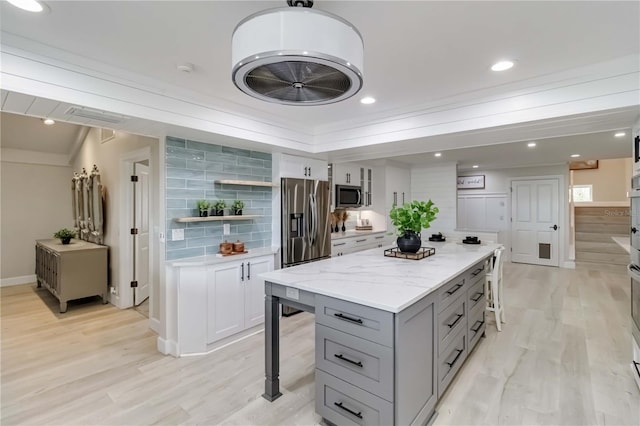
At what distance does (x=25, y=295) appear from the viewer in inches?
199

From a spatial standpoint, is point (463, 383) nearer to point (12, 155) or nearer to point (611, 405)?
point (611, 405)

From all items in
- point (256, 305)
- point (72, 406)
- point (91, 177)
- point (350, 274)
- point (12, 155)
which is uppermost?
point (12, 155)

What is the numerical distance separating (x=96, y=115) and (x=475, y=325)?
3.72 m

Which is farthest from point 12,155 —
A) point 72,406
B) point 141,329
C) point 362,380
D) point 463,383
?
point 463,383

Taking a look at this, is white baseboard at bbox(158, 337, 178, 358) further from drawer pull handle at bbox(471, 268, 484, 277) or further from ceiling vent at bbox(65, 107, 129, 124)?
drawer pull handle at bbox(471, 268, 484, 277)

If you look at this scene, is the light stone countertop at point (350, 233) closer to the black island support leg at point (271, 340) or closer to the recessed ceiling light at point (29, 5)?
the black island support leg at point (271, 340)

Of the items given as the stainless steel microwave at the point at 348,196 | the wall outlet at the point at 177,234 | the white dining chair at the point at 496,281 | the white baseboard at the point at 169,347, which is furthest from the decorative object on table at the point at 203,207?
the white dining chair at the point at 496,281

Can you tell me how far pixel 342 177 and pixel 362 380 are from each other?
422cm

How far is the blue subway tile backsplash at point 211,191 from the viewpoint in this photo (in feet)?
10.3

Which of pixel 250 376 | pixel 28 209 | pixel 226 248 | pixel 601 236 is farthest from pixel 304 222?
pixel 601 236

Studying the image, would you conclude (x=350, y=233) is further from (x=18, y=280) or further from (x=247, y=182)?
(x=18, y=280)

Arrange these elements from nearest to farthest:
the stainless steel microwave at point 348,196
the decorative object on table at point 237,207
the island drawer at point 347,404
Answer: the island drawer at point 347,404 → the decorative object on table at point 237,207 → the stainless steel microwave at point 348,196

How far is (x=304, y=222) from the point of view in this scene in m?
4.26

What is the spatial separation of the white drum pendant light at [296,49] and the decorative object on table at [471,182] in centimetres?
794
